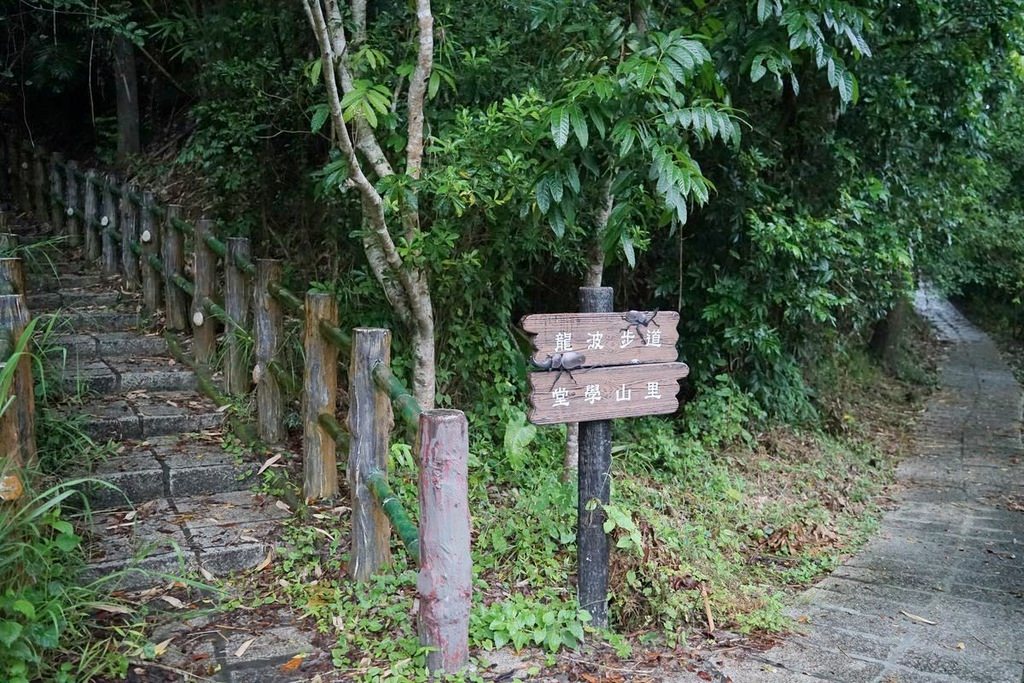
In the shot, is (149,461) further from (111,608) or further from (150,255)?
(150,255)

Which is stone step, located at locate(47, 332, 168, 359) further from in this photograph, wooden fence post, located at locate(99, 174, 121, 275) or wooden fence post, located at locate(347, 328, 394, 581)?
wooden fence post, located at locate(347, 328, 394, 581)

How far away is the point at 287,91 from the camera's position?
227 inches

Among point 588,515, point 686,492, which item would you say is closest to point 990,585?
point 686,492

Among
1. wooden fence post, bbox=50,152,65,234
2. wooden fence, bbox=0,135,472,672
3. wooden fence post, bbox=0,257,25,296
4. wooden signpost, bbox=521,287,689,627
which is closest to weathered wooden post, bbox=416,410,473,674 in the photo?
wooden fence, bbox=0,135,472,672

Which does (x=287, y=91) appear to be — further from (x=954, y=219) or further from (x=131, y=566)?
(x=954, y=219)

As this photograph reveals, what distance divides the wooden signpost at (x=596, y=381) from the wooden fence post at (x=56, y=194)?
704 centimetres

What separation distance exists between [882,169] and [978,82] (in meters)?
0.94

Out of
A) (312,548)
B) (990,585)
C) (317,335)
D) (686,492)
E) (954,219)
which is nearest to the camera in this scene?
(312,548)

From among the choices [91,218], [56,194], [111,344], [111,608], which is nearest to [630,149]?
[111,608]

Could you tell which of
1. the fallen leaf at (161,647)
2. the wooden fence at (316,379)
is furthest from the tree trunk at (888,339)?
the fallen leaf at (161,647)

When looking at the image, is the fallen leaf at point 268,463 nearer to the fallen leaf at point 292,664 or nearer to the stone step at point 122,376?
the stone step at point 122,376

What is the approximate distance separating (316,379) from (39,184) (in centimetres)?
689

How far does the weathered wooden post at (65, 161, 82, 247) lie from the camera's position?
8195mm

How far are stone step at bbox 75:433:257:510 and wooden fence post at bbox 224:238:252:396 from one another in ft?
1.90
